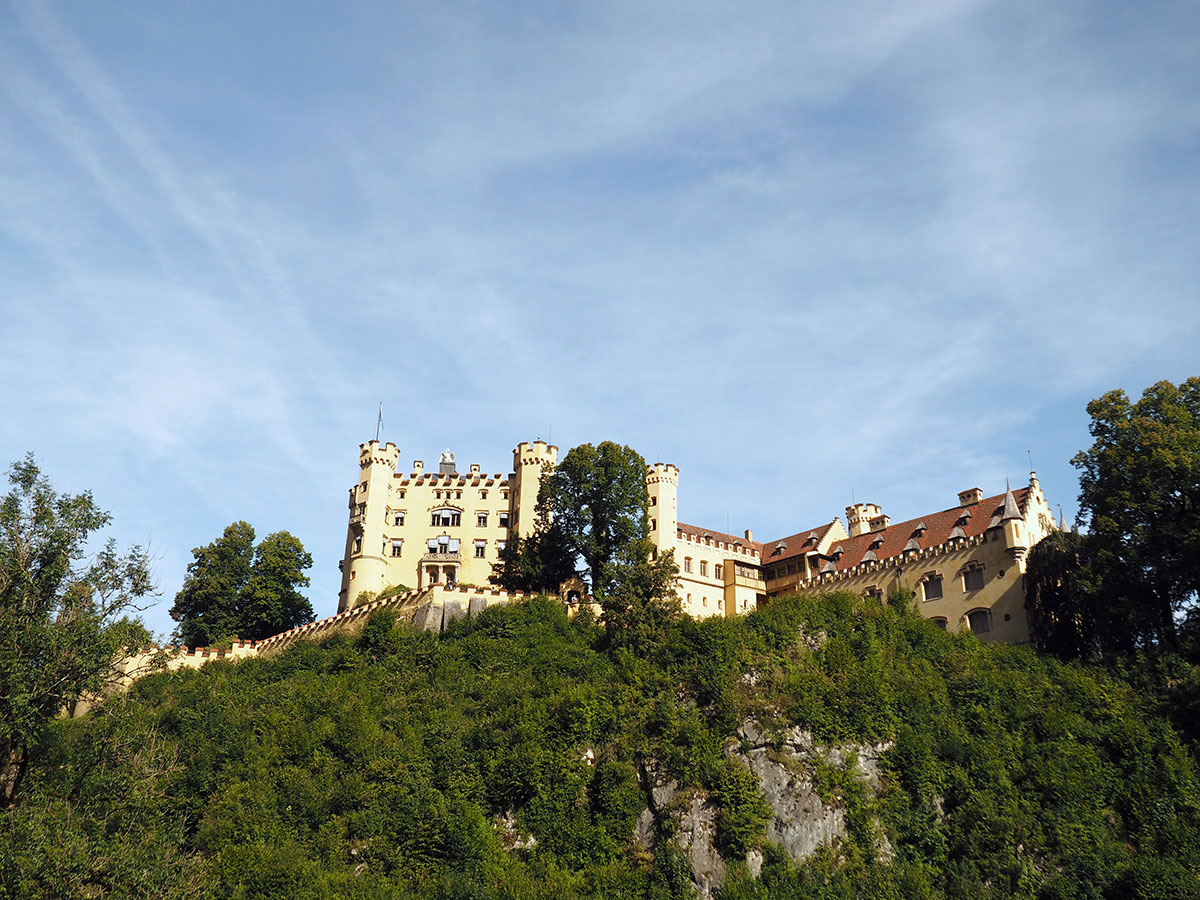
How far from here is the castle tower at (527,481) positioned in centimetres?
8238

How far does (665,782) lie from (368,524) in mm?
38043

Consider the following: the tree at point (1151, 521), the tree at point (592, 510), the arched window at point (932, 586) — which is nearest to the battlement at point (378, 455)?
the tree at point (592, 510)

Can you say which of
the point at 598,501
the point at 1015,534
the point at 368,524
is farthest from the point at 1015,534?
the point at 368,524

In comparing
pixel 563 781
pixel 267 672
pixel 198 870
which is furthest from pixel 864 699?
pixel 267 672

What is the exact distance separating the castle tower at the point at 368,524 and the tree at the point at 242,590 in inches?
148

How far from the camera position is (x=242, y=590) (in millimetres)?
82000

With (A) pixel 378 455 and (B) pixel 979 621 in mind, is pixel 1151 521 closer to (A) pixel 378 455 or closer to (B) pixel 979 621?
(B) pixel 979 621

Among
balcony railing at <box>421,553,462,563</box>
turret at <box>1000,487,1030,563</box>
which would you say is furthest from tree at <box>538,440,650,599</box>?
turret at <box>1000,487,1030,563</box>

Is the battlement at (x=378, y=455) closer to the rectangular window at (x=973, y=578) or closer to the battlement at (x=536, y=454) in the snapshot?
the battlement at (x=536, y=454)

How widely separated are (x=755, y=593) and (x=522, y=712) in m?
33.8

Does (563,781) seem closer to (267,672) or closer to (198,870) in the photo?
(198,870)

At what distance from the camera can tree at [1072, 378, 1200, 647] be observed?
5594 centimetres

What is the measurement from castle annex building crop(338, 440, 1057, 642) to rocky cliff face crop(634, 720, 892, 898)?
23268mm

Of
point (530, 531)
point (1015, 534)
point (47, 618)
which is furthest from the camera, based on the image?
point (530, 531)
